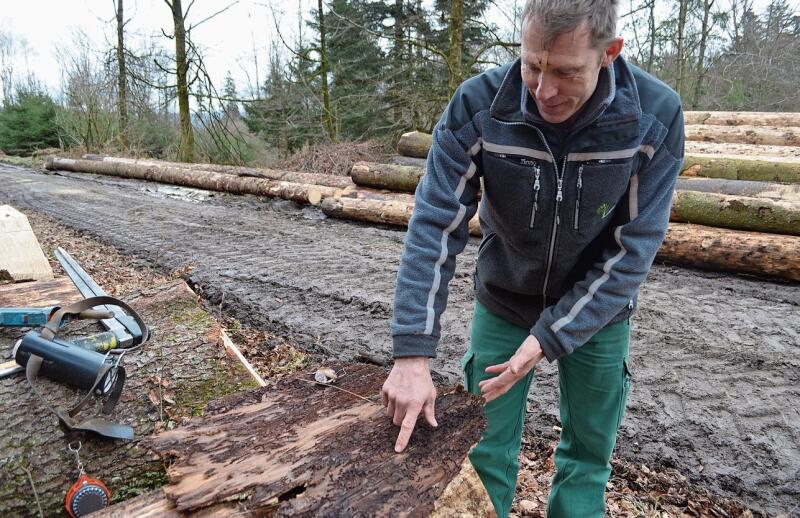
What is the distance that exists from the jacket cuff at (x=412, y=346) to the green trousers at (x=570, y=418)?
1.52 ft

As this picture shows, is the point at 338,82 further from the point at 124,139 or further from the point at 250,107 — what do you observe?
the point at 124,139

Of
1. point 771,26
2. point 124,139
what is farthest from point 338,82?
point 771,26

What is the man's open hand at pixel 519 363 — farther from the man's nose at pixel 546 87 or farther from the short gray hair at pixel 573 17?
the short gray hair at pixel 573 17

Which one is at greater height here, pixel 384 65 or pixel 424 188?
pixel 384 65

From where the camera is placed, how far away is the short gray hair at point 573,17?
1163 millimetres

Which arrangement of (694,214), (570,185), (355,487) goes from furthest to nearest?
(694,214), (570,185), (355,487)

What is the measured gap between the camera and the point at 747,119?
30.7ft

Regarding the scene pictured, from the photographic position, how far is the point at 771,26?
15.3m

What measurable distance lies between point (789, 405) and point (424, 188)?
264 cm

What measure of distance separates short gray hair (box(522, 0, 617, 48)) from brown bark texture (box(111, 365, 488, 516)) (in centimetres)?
110

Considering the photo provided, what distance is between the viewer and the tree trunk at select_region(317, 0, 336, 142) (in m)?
14.1

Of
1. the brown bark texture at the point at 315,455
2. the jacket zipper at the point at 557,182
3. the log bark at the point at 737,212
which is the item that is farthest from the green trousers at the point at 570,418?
the log bark at the point at 737,212

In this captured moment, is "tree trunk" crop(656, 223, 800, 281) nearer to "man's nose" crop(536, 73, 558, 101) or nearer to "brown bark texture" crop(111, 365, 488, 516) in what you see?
"brown bark texture" crop(111, 365, 488, 516)

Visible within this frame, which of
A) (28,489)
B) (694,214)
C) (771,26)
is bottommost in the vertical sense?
(28,489)
